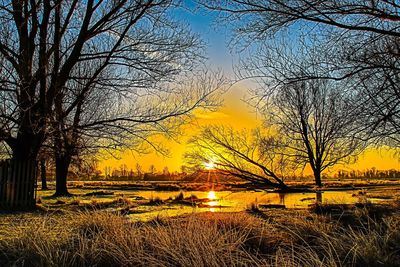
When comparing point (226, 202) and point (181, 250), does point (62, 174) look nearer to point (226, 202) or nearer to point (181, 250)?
point (226, 202)

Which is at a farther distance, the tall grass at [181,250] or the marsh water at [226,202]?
the marsh water at [226,202]

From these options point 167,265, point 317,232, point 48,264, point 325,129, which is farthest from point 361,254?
point 325,129

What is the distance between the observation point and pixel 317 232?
6.67 meters

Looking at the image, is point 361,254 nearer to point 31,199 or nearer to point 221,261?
point 221,261

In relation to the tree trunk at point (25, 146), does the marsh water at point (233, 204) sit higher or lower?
lower

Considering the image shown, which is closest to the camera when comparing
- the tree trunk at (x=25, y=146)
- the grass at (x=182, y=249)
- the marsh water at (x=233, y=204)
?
the grass at (x=182, y=249)

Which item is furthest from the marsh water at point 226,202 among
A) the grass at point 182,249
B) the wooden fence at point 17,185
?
the wooden fence at point 17,185

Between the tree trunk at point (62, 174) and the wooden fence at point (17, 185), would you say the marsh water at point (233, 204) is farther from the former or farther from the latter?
the tree trunk at point (62, 174)

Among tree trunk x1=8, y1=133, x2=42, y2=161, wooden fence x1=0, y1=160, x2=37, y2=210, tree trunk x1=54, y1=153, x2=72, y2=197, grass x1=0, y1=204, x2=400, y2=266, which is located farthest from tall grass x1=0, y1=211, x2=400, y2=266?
tree trunk x1=54, y1=153, x2=72, y2=197

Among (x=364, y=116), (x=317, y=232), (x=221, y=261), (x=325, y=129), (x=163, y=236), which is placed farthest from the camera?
(x=325, y=129)

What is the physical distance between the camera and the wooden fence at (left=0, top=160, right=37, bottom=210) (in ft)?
45.7

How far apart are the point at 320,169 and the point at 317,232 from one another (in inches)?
608

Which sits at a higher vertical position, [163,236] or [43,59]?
[43,59]

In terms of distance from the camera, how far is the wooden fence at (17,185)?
13922 millimetres
